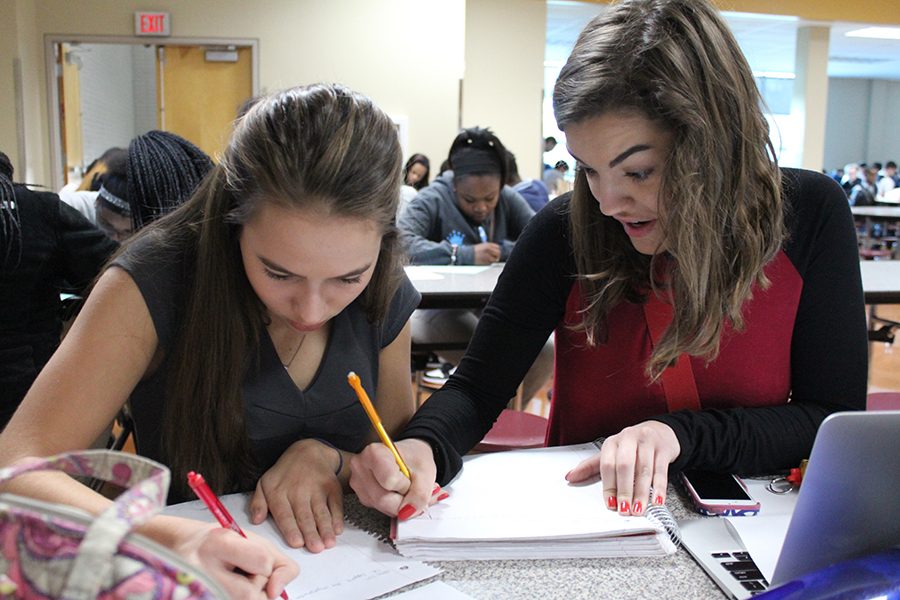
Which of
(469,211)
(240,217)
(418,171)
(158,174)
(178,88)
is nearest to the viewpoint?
(240,217)

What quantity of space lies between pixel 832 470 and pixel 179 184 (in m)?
1.69

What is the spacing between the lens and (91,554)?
0.38 metres

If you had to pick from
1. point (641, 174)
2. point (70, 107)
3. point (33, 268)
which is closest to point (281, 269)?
point (641, 174)

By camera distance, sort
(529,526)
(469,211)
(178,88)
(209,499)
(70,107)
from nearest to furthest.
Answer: (209,499) < (529,526) < (469,211) < (178,88) < (70,107)

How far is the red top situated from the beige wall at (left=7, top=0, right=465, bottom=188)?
182 inches

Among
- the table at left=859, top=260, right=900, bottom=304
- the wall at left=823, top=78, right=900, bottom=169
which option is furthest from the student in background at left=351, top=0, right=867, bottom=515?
the wall at left=823, top=78, right=900, bottom=169

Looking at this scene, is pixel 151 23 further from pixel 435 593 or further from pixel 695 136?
pixel 435 593

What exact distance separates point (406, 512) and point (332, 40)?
5.58 m

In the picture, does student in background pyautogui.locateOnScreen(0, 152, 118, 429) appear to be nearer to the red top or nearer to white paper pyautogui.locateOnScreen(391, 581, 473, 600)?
the red top

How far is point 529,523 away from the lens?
0.90m

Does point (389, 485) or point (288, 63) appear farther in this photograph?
point (288, 63)

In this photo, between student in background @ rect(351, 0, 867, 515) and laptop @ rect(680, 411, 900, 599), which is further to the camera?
student in background @ rect(351, 0, 867, 515)

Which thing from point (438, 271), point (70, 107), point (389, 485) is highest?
point (70, 107)

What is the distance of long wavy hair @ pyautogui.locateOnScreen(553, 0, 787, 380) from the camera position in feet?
3.34
